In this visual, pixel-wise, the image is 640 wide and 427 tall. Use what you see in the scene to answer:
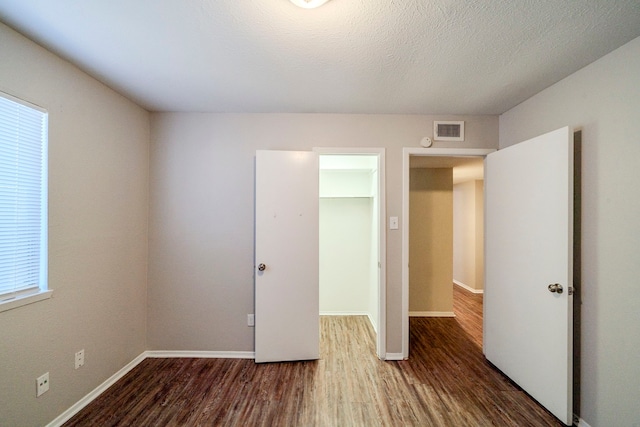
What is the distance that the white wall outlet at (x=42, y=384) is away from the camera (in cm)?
154

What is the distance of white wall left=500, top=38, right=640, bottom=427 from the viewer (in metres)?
1.46

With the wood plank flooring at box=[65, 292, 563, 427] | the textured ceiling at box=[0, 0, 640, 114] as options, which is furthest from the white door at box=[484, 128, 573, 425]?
the textured ceiling at box=[0, 0, 640, 114]

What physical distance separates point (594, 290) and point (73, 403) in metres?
3.62

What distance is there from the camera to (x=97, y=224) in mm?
1976

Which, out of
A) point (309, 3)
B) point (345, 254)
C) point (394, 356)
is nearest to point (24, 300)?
point (309, 3)

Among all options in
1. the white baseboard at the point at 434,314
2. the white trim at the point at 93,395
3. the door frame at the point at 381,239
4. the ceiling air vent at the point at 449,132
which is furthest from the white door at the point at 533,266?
the white trim at the point at 93,395

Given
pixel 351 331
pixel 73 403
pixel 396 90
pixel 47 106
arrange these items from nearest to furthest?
pixel 47 106 → pixel 73 403 → pixel 396 90 → pixel 351 331

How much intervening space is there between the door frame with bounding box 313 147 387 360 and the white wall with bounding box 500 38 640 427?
1399 mm

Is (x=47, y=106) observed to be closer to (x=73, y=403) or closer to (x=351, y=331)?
(x=73, y=403)

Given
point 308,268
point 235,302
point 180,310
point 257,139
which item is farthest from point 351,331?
point 257,139

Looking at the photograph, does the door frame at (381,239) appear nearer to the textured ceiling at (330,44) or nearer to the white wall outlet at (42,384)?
the textured ceiling at (330,44)

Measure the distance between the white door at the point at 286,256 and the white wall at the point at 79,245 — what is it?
1143 mm

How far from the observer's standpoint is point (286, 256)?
8.11ft

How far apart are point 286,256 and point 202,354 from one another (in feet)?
4.28
